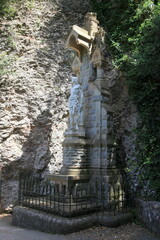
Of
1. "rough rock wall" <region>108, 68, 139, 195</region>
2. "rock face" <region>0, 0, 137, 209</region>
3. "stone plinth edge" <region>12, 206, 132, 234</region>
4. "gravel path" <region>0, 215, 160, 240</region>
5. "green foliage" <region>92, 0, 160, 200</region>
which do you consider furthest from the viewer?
"rock face" <region>0, 0, 137, 209</region>

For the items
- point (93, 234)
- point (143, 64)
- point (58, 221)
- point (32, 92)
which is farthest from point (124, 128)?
point (58, 221)

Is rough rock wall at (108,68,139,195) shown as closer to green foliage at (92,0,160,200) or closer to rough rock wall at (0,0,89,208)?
green foliage at (92,0,160,200)

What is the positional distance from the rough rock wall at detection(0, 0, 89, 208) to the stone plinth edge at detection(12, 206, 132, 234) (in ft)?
8.00

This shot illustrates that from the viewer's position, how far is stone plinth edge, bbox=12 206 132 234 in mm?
5641

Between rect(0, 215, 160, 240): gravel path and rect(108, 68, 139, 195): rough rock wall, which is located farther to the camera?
rect(108, 68, 139, 195): rough rock wall

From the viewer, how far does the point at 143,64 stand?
27.9 feet

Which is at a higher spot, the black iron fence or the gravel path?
the black iron fence

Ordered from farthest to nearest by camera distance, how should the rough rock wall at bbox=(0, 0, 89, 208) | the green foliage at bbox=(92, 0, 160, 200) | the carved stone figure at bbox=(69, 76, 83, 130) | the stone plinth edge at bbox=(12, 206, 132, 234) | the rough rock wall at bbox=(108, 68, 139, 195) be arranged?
the rough rock wall at bbox=(0, 0, 89, 208) → the rough rock wall at bbox=(108, 68, 139, 195) → the carved stone figure at bbox=(69, 76, 83, 130) → the green foliage at bbox=(92, 0, 160, 200) → the stone plinth edge at bbox=(12, 206, 132, 234)

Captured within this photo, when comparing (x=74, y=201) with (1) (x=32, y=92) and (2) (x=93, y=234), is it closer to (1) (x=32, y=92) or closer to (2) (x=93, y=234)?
(2) (x=93, y=234)

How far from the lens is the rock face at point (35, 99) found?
9307 mm

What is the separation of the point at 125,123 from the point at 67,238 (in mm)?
5365

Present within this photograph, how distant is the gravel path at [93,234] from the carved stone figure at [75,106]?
10.7ft

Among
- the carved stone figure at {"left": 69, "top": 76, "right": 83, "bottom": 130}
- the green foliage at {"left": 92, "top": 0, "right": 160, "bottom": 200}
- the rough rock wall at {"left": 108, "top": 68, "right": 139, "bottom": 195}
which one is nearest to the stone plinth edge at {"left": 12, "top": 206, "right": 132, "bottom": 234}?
the green foliage at {"left": 92, "top": 0, "right": 160, "bottom": 200}

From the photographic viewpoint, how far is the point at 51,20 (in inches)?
520
